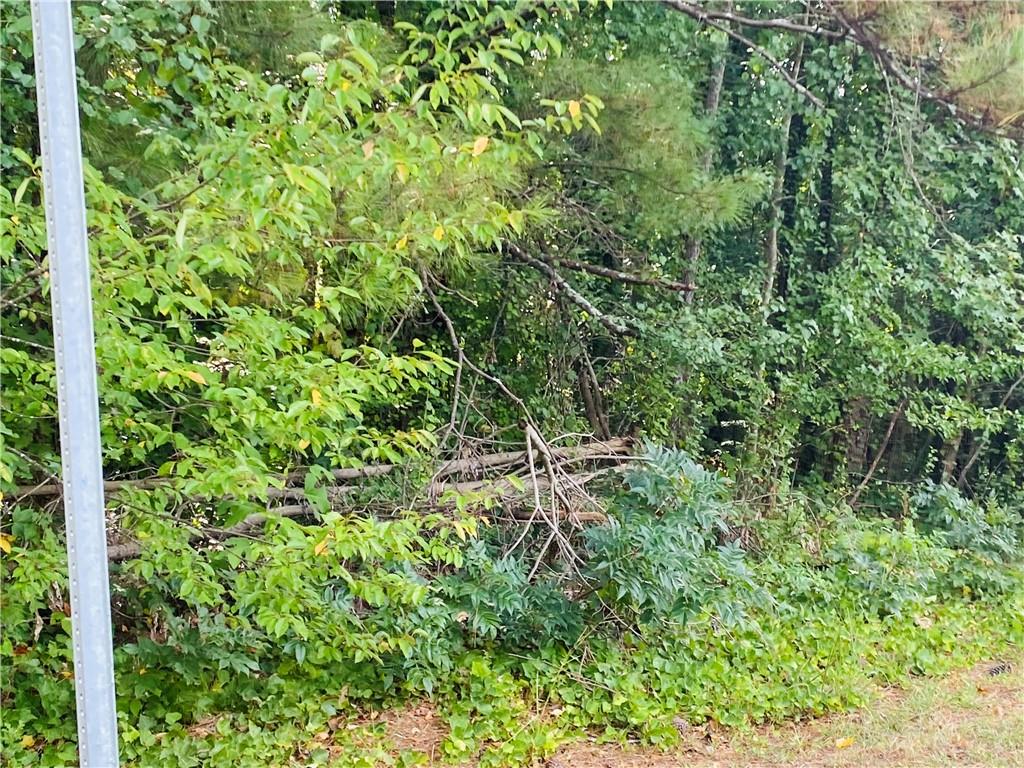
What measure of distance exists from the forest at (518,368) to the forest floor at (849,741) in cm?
7

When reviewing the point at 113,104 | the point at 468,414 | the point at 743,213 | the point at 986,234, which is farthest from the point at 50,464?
the point at 986,234

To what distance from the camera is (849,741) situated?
2871mm

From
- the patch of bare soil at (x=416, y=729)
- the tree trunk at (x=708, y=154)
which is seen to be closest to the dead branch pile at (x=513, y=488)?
the patch of bare soil at (x=416, y=729)

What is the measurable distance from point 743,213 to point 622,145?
1.16m

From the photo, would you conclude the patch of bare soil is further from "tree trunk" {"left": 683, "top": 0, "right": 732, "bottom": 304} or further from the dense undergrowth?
"tree trunk" {"left": 683, "top": 0, "right": 732, "bottom": 304}

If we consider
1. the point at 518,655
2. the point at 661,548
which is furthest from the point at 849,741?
the point at 518,655

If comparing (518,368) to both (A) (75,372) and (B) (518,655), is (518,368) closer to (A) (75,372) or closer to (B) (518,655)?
(B) (518,655)

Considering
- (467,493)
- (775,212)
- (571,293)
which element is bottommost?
(467,493)

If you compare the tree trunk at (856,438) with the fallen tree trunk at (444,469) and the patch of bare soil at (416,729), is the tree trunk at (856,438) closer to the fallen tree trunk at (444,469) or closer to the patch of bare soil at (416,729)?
the fallen tree trunk at (444,469)

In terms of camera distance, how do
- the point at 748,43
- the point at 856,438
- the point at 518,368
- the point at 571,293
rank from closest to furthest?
the point at 748,43 → the point at 571,293 → the point at 518,368 → the point at 856,438

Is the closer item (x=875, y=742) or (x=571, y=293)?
(x=875, y=742)

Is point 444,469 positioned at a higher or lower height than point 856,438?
higher

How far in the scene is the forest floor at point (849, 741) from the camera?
109 inches

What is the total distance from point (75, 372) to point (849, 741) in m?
2.94
